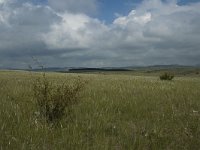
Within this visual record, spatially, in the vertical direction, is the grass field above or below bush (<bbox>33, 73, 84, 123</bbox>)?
below

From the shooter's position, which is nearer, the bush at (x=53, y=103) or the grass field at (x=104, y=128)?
the grass field at (x=104, y=128)

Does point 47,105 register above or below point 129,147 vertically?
above

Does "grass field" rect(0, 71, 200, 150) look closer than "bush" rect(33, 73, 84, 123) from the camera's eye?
Yes

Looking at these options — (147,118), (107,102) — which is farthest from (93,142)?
(107,102)

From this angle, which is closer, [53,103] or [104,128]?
[104,128]

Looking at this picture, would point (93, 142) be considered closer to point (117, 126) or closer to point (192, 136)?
point (117, 126)

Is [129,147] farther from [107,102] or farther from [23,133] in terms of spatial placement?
[107,102]

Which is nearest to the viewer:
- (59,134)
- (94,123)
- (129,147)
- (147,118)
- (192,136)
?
(129,147)

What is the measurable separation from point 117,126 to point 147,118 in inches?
56.0

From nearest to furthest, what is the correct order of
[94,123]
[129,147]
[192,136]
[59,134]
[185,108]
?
1. [129,147]
2. [59,134]
3. [192,136]
4. [94,123]
5. [185,108]

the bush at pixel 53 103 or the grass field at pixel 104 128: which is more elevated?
the bush at pixel 53 103

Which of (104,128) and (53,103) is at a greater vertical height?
(53,103)

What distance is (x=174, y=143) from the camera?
8047mm

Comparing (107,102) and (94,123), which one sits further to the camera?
(107,102)
